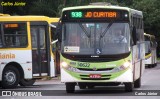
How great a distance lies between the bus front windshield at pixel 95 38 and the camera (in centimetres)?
1923

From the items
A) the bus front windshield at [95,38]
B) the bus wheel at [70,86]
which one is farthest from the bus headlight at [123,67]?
the bus wheel at [70,86]

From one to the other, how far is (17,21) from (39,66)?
89.3 inches

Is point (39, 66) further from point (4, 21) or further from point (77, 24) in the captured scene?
point (77, 24)

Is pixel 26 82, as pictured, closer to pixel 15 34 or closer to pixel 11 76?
pixel 11 76

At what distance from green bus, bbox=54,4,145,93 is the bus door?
5555mm

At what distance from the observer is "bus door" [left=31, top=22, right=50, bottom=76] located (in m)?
25.1

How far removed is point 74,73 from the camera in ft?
63.1

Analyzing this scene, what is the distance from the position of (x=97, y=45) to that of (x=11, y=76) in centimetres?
656

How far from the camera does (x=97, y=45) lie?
63.3ft

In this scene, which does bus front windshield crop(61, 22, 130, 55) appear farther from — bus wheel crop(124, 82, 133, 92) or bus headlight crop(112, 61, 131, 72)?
bus wheel crop(124, 82, 133, 92)

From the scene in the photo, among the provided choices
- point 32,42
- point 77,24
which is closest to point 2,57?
point 32,42

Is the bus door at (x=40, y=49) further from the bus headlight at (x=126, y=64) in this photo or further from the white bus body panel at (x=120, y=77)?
the bus headlight at (x=126, y=64)

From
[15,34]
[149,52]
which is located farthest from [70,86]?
[149,52]

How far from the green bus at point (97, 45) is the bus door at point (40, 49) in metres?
5.55
